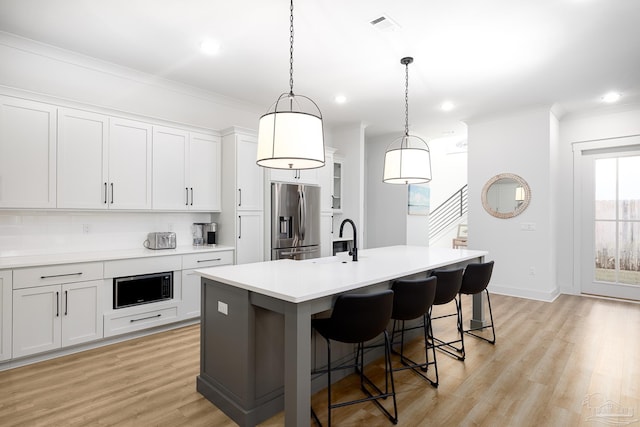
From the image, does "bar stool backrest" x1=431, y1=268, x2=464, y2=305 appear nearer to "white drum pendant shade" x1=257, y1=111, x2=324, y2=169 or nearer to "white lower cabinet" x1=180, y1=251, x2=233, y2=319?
"white drum pendant shade" x1=257, y1=111, x2=324, y2=169

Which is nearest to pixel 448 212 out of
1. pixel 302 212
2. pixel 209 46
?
pixel 302 212

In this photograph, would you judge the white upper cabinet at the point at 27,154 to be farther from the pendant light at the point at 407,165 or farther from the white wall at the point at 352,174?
the white wall at the point at 352,174

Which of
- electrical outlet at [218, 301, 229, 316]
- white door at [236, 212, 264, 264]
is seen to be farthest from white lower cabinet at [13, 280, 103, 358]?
electrical outlet at [218, 301, 229, 316]

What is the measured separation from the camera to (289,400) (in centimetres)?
181

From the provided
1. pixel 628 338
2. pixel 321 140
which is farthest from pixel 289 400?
pixel 628 338

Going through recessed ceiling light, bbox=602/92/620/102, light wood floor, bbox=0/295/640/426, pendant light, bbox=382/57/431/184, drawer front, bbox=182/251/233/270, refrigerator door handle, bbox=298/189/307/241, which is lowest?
light wood floor, bbox=0/295/640/426

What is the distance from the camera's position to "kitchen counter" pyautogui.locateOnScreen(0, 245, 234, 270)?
2857 millimetres

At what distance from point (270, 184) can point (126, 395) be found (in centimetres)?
288

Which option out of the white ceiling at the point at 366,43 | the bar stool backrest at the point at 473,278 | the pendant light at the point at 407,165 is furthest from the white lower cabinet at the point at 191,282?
the bar stool backrest at the point at 473,278

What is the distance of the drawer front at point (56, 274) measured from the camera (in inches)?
110

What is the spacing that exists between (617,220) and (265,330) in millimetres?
5637

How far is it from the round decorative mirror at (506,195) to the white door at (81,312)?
539cm

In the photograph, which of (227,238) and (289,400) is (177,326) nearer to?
(227,238)

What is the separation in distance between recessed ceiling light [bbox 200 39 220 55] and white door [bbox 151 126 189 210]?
108 cm
